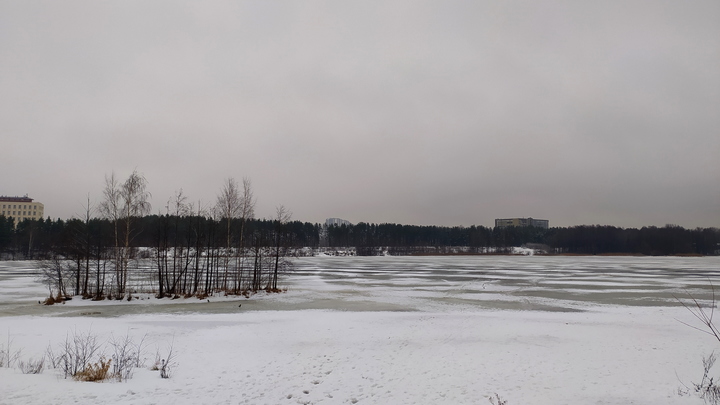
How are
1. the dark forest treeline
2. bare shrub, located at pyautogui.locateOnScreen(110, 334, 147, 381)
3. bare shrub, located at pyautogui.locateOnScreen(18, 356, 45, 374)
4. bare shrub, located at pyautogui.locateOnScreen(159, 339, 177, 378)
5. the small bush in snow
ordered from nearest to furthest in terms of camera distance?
the small bush in snow → bare shrub, located at pyautogui.locateOnScreen(18, 356, 45, 374) → bare shrub, located at pyautogui.locateOnScreen(110, 334, 147, 381) → bare shrub, located at pyautogui.locateOnScreen(159, 339, 177, 378) → the dark forest treeline

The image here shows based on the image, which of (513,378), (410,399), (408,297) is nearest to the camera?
(410,399)

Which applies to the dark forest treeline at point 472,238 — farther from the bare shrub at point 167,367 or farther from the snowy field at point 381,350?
the bare shrub at point 167,367

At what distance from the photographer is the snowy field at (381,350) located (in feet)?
26.6

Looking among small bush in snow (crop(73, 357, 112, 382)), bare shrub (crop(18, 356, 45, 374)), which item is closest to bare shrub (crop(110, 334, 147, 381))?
small bush in snow (crop(73, 357, 112, 382))

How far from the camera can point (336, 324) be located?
1573cm

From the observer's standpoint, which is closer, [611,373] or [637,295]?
[611,373]

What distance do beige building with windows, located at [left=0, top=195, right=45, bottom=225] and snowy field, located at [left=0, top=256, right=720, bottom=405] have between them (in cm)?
15910

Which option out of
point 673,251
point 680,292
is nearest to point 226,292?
point 680,292

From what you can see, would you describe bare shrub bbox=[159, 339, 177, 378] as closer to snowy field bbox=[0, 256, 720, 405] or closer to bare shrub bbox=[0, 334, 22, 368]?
snowy field bbox=[0, 256, 720, 405]

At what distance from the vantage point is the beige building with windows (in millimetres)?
146500

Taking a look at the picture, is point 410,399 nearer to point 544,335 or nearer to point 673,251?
point 544,335

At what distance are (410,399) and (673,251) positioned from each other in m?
147

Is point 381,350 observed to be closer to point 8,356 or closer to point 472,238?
point 8,356

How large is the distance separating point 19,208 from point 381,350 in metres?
180
